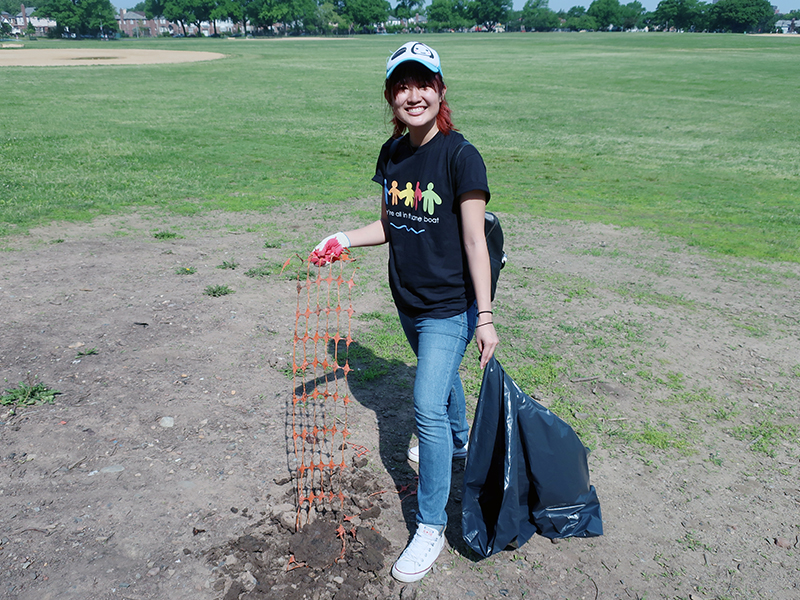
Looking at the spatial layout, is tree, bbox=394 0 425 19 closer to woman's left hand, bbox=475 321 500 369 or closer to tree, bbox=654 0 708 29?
tree, bbox=654 0 708 29

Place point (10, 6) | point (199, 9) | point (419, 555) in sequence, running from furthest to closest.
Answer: point (10, 6) < point (199, 9) < point (419, 555)

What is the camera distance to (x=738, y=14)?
115 meters

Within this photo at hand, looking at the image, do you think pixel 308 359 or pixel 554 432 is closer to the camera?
pixel 554 432

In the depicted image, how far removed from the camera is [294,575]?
2783 millimetres

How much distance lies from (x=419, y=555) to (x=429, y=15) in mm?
163899

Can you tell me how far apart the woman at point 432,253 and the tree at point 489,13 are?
541 feet

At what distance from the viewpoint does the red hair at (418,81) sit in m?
2.64

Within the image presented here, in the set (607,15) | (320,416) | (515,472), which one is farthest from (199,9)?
(515,472)

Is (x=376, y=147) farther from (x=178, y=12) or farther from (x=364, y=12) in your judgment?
(x=178, y=12)

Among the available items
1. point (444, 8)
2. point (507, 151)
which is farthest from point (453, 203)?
point (444, 8)

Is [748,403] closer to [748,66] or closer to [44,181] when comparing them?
[44,181]

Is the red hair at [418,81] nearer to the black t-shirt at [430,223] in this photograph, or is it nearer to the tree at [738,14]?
the black t-shirt at [430,223]

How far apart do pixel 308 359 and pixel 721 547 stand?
2913mm

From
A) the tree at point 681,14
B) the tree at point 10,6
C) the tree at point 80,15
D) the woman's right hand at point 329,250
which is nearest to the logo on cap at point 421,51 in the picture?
the woman's right hand at point 329,250
